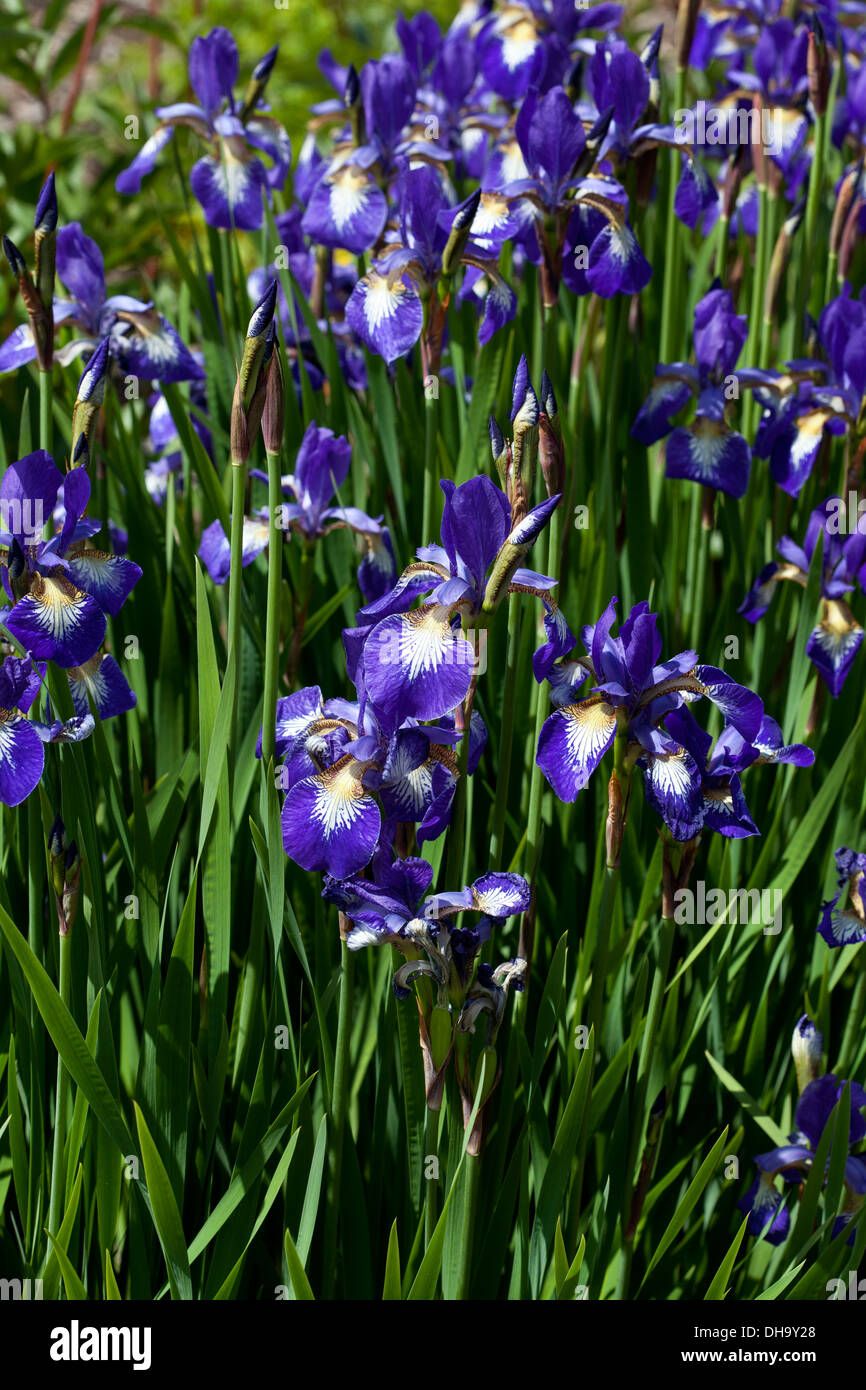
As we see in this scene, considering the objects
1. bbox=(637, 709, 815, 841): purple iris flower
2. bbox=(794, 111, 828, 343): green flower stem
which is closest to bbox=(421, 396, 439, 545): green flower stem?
bbox=(637, 709, 815, 841): purple iris flower

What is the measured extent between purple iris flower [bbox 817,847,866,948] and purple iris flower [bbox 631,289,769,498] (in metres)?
0.75

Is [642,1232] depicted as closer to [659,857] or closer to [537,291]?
[659,857]

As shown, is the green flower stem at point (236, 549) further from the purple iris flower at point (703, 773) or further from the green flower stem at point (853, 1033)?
the green flower stem at point (853, 1033)

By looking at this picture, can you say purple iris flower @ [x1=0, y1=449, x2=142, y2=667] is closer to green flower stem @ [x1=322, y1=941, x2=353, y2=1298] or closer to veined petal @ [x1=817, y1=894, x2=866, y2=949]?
green flower stem @ [x1=322, y1=941, x2=353, y2=1298]

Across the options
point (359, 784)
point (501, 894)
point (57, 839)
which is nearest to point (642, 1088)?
point (501, 894)

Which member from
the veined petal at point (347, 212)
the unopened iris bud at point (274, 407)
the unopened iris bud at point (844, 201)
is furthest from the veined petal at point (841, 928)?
the unopened iris bud at point (844, 201)

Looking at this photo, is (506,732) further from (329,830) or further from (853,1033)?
(853,1033)

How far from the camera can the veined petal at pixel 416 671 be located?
1.27 m

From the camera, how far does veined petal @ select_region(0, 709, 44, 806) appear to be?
1337 millimetres

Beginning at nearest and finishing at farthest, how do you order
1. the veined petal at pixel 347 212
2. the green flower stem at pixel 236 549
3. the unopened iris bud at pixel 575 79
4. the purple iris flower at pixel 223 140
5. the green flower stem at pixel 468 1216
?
the green flower stem at pixel 468 1216, the green flower stem at pixel 236 549, the veined petal at pixel 347 212, the purple iris flower at pixel 223 140, the unopened iris bud at pixel 575 79

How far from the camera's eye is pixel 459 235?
1.75 m

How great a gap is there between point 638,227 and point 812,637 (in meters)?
A: 1.13

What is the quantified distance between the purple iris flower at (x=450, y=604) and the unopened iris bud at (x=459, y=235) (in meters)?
0.56

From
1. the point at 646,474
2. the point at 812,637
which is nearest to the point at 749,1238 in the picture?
the point at 812,637
